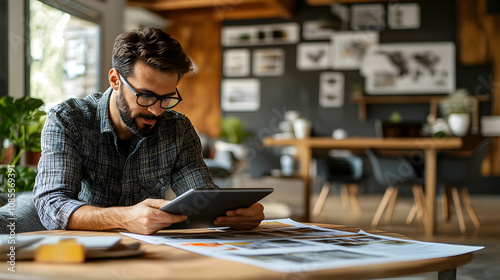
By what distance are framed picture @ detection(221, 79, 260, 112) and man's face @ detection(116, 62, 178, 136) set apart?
7.29m

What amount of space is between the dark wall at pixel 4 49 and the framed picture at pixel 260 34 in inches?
229

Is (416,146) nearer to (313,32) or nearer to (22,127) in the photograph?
(22,127)

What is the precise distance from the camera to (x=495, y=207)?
20.7ft

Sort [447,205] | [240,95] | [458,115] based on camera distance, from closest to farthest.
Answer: [458,115] < [447,205] < [240,95]

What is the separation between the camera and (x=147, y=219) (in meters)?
0.98

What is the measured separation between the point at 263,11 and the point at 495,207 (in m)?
4.66

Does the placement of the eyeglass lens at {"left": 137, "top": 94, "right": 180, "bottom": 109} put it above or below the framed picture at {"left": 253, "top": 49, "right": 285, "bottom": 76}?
below

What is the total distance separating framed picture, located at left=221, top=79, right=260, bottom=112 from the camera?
8.71 metres

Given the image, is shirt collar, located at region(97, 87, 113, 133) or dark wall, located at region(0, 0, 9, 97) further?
dark wall, located at region(0, 0, 9, 97)

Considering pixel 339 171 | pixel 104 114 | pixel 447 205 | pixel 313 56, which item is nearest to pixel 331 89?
pixel 313 56

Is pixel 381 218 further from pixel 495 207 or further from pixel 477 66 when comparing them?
pixel 477 66

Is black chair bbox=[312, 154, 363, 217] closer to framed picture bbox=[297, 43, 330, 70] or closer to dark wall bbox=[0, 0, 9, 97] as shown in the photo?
framed picture bbox=[297, 43, 330, 70]

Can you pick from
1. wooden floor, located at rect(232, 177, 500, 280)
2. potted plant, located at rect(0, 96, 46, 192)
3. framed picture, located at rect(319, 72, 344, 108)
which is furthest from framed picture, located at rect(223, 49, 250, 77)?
potted plant, located at rect(0, 96, 46, 192)

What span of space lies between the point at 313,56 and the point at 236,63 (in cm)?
135
